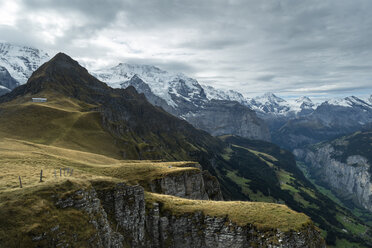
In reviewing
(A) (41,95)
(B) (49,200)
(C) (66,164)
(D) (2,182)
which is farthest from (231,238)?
(A) (41,95)

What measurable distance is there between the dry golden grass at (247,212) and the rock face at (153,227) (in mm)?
764

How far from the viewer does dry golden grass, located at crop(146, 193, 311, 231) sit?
32875 millimetres

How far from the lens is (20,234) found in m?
22.0

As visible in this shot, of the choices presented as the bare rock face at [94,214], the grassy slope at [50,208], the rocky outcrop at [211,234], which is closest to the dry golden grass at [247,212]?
the grassy slope at [50,208]

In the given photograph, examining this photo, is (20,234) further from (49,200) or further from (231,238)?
(231,238)

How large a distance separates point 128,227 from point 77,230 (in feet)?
34.7

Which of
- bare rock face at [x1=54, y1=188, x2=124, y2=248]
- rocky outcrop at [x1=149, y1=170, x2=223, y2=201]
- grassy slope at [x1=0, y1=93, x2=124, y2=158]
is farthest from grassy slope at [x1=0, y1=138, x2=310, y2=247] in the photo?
grassy slope at [x1=0, y1=93, x2=124, y2=158]

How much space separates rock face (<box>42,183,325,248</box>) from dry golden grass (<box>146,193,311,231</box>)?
0.76m

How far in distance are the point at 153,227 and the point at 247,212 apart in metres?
15.2

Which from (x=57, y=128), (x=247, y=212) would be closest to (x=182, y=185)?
(x=247, y=212)

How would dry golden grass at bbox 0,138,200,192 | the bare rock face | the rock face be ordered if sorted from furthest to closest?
dry golden grass at bbox 0,138,200,192
the rock face
the bare rock face

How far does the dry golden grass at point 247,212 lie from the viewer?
32.9m

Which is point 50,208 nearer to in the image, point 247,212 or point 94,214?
point 94,214

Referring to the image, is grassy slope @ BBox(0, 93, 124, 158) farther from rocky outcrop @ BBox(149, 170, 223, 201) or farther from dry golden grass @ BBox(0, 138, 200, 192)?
rocky outcrop @ BBox(149, 170, 223, 201)
